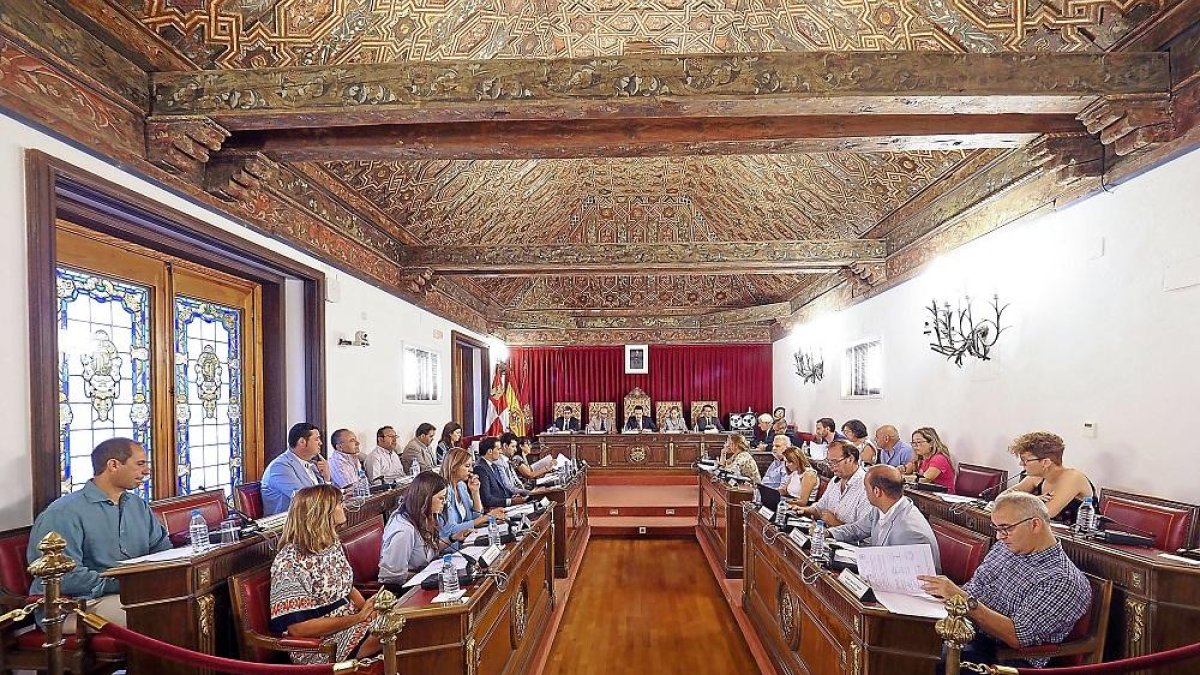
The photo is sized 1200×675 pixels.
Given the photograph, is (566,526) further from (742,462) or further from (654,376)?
(654,376)

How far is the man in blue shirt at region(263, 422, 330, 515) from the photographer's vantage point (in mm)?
4707

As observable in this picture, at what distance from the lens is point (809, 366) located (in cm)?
1141

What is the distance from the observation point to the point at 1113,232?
4.05 metres

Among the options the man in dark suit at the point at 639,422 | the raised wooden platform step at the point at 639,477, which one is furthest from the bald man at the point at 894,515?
the man in dark suit at the point at 639,422

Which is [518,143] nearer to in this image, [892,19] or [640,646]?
[892,19]

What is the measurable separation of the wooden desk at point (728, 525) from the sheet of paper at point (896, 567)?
335 centimetres

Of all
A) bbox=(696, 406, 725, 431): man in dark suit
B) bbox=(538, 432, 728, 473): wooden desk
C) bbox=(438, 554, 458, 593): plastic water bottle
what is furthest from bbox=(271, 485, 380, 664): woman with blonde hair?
bbox=(696, 406, 725, 431): man in dark suit

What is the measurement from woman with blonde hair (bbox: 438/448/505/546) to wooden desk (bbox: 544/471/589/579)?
1.18m

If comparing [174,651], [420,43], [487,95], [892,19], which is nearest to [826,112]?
[892,19]

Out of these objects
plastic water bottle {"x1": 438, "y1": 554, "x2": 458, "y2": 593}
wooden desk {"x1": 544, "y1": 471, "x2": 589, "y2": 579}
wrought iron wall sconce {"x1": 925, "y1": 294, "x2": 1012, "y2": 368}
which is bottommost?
wooden desk {"x1": 544, "y1": 471, "x2": 589, "y2": 579}

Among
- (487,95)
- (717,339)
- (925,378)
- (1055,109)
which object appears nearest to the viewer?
(487,95)

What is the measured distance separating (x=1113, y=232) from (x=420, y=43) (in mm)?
4385

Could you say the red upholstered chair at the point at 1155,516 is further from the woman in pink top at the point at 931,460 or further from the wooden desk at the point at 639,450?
the wooden desk at the point at 639,450

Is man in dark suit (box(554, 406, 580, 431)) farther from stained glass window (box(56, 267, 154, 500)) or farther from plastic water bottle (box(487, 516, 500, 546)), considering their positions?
stained glass window (box(56, 267, 154, 500))
